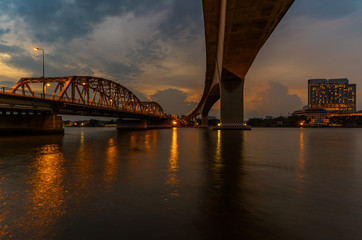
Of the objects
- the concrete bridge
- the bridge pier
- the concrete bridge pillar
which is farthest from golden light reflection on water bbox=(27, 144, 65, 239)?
the concrete bridge pillar

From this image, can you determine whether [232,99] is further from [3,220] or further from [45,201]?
[3,220]

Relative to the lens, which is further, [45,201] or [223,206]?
[45,201]

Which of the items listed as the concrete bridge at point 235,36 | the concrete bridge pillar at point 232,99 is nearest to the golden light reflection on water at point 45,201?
the concrete bridge at point 235,36

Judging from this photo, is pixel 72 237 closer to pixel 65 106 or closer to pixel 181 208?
pixel 181 208

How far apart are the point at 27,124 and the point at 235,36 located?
3989 centimetres

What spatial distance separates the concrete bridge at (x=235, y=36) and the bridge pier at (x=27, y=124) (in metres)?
34.1

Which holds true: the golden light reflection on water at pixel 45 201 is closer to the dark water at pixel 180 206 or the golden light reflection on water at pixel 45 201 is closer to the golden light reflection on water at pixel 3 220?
the dark water at pixel 180 206

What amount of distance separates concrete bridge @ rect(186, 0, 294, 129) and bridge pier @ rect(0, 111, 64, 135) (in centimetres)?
3414

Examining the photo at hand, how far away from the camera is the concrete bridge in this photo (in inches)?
891

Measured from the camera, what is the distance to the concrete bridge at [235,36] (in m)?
22.6

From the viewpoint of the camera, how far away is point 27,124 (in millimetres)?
35156

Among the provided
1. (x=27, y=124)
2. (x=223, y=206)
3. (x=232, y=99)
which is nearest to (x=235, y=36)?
(x=232, y=99)

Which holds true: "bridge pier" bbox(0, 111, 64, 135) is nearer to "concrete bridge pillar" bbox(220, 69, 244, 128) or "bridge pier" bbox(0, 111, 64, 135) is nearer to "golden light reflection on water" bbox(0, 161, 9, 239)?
"concrete bridge pillar" bbox(220, 69, 244, 128)

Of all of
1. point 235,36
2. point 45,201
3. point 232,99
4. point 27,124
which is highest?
point 235,36
